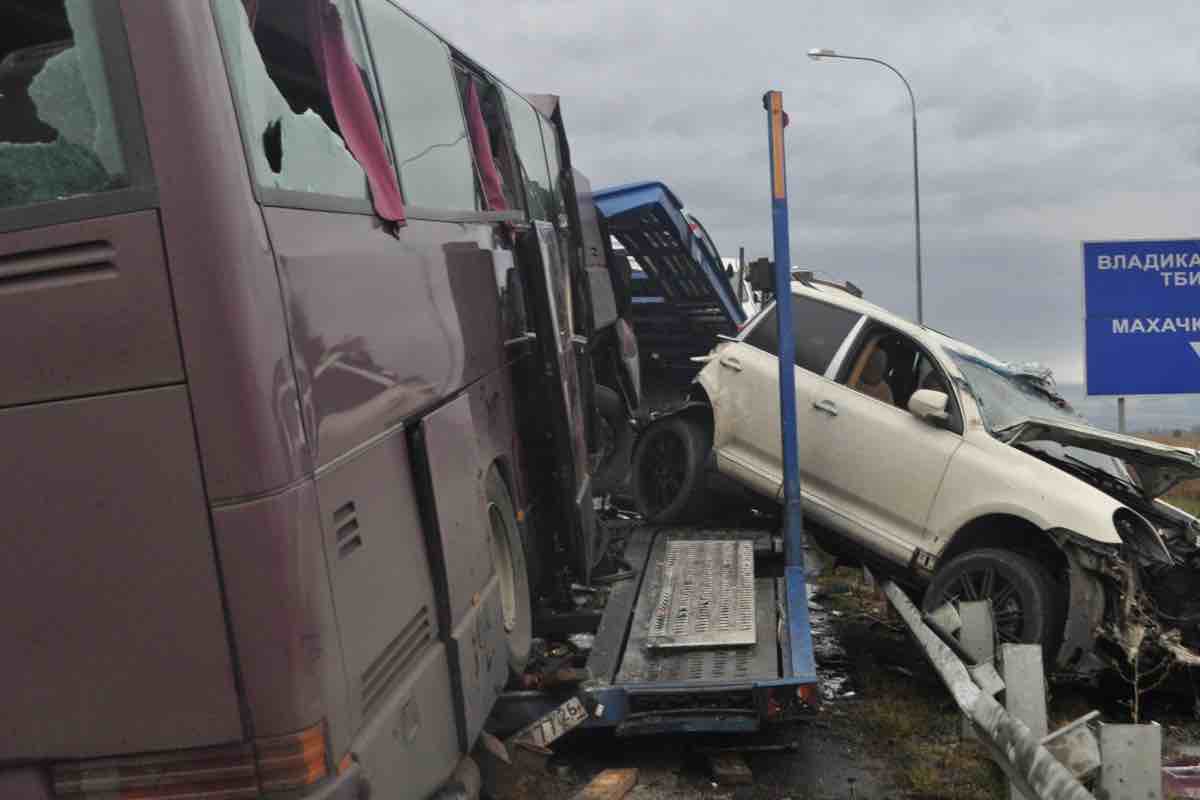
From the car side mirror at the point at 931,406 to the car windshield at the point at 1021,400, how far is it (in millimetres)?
240

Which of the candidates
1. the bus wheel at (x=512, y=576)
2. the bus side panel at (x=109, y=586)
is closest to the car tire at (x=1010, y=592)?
the bus wheel at (x=512, y=576)

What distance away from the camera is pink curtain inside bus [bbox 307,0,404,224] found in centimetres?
396

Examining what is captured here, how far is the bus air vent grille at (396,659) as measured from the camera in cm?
341

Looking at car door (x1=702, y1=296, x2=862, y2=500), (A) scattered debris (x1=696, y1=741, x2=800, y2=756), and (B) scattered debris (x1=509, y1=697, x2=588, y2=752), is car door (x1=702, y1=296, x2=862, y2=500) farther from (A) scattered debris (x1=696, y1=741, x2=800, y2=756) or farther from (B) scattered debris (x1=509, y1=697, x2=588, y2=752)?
(B) scattered debris (x1=509, y1=697, x2=588, y2=752)

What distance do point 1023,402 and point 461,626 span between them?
481 centimetres

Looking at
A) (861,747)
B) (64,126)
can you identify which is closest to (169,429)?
(64,126)

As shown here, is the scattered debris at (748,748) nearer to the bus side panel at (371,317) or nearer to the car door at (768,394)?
the bus side panel at (371,317)

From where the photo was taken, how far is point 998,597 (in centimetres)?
691

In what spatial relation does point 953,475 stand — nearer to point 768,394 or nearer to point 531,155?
point 768,394

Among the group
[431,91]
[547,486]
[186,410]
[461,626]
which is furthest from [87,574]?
[547,486]

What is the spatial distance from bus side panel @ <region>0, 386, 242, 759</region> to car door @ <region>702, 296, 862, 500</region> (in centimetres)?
581

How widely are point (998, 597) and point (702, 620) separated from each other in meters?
1.75

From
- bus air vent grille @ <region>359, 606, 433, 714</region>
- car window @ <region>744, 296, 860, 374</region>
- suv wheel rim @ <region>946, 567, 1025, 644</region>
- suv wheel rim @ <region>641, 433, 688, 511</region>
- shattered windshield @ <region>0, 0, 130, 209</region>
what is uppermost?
shattered windshield @ <region>0, 0, 130, 209</region>

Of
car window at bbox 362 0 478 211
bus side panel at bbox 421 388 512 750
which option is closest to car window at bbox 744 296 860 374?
car window at bbox 362 0 478 211
